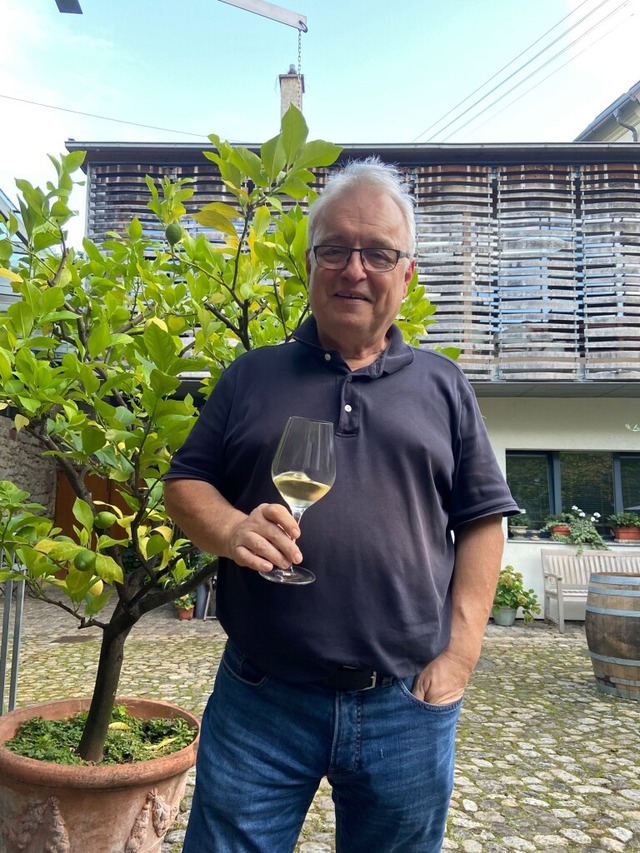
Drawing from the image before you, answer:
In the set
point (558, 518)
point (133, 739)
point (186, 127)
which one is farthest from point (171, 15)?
point (133, 739)

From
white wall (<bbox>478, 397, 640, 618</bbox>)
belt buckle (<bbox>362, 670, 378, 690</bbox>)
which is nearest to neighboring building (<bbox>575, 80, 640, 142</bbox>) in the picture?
white wall (<bbox>478, 397, 640, 618</bbox>)

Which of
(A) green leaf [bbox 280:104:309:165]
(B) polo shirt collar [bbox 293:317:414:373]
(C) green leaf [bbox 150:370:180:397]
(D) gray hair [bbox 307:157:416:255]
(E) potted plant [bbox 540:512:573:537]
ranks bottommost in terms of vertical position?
(E) potted plant [bbox 540:512:573:537]

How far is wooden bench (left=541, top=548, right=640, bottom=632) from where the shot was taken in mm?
9023

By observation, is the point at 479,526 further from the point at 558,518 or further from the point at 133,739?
the point at 558,518

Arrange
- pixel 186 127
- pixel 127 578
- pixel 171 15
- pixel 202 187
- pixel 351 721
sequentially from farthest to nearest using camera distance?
pixel 186 127
pixel 171 15
pixel 202 187
pixel 127 578
pixel 351 721

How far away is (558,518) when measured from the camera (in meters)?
9.77

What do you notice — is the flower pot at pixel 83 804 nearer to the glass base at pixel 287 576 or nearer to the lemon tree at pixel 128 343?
the lemon tree at pixel 128 343

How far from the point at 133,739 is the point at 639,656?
474cm

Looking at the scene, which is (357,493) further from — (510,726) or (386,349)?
(510,726)

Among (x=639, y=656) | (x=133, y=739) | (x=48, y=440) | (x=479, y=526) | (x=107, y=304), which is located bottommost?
(x=639, y=656)

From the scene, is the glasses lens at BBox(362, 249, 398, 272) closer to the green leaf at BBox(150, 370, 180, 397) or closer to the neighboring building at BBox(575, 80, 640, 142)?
the green leaf at BBox(150, 370, 180, 397)

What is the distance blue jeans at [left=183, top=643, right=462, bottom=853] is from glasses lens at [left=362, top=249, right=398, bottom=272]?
0.96 m

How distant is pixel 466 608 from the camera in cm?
154

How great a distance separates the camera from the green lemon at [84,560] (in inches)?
74.2
